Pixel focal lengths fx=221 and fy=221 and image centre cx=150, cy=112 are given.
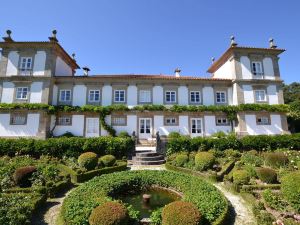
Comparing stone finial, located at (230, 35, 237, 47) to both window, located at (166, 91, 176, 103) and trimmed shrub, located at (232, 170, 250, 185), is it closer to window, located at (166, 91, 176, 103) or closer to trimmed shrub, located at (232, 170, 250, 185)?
window, located at (166, 91, 176, 103)

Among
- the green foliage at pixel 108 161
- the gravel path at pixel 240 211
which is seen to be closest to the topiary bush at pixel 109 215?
the gravel path at pixel 240 211

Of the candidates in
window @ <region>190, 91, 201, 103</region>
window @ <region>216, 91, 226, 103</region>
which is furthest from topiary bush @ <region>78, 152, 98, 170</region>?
window @ <region>216, 91, 226, 103</region>

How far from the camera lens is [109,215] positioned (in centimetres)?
604

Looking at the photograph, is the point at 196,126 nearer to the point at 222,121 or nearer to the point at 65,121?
the point at 222,121

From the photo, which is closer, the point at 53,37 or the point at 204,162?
the point at 204,162

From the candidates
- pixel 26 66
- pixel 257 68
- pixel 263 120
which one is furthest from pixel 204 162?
pixel 26 66

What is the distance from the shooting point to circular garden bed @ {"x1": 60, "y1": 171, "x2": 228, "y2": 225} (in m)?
6.64

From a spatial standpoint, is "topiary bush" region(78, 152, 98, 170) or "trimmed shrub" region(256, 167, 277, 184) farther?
"topiary bush" region(78, 152, 98, 170)

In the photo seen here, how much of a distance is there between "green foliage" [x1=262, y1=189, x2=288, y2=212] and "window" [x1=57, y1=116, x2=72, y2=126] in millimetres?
18764

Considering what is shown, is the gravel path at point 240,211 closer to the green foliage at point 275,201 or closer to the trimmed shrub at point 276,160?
the green foliage at point 275,201

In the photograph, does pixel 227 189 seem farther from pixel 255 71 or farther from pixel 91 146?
pixel 255 71

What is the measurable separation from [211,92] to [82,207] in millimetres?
19988

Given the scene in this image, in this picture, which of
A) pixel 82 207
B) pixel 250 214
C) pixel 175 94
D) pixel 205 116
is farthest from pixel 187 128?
pixel 82 207

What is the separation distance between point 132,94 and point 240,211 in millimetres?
17255
